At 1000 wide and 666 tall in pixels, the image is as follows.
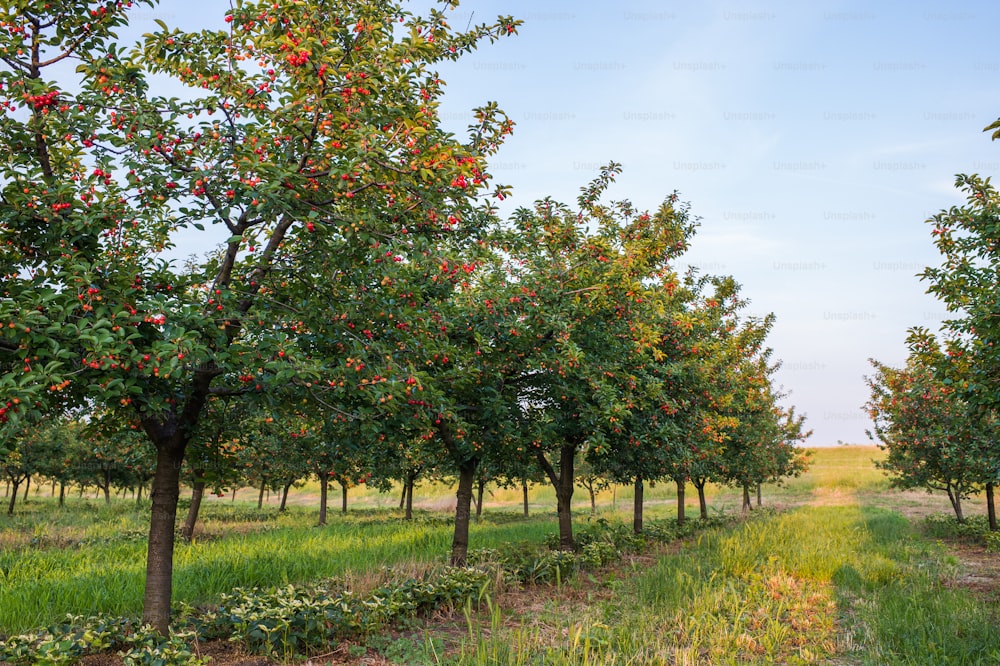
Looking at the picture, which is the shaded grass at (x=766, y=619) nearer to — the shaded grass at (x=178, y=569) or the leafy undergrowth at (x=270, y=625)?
the leafy undergrowth at (x=270, y=625)

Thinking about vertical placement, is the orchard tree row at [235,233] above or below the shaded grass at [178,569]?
above

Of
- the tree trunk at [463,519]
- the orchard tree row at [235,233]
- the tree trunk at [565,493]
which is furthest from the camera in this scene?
the tree trunk at [565,493]

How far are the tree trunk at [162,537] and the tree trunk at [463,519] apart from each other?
5156 millimetres

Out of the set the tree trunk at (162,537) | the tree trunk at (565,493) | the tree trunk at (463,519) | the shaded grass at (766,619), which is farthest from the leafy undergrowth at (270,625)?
the tree trunk at (565,493)

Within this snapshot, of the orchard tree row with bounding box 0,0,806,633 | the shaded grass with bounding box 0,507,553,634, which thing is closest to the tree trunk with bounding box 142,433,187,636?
the orchard tree row with bounding box 0,0,806,633

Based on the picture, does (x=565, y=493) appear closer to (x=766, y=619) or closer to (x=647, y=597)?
(x=647, y=597)

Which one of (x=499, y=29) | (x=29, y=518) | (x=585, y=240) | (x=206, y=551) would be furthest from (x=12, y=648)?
(x=29, y=518)

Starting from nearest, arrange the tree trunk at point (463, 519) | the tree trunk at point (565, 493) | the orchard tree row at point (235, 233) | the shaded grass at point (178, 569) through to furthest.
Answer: the orchard tree row at point (235, 233) → the shaded grass at point (178, 569) → the tree trunk at point (463, 519) → the tree trunk at point (565, 493)

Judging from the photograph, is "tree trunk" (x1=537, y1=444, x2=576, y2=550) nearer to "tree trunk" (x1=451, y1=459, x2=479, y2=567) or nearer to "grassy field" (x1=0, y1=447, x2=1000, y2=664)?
"grassy field" (x1=0, y1=447, x2=1000, y2=664)

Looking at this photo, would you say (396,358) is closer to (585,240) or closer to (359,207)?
(359,207)

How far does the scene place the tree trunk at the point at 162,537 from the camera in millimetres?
6957

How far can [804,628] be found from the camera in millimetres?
7891

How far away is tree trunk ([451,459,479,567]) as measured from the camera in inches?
444

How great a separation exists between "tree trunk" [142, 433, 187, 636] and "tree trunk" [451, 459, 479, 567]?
16.9 ft
